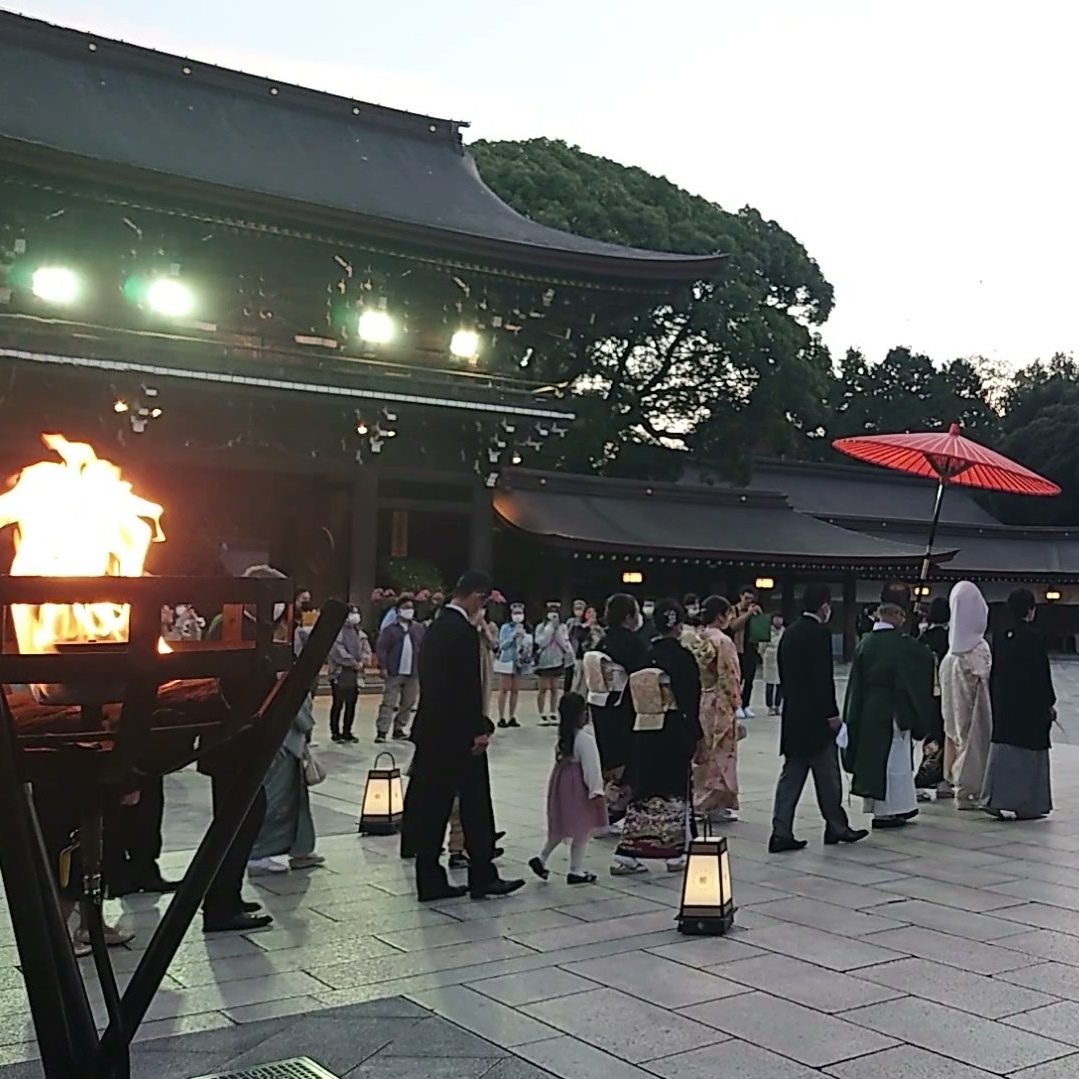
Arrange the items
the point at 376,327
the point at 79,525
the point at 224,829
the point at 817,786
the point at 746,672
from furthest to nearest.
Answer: the point at 376,327 → the point at 746,672 → the point at 817,786 → the point at 79,525 → the point at 224,829

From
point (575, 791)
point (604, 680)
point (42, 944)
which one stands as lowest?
point (575, 791)

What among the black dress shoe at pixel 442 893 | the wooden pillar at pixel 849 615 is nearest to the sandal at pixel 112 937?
the black dress shoe at pixel 442 893

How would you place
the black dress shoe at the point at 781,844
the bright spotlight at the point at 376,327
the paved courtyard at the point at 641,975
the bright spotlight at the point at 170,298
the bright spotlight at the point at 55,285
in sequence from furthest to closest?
1. the bright spotlight at the point at 376,327
2. the bright spotlight at the point at 170,298
3. the bright spotlight at the point at 55,285
4. the black dress shoe at the point at 781,844
5. the paved courtyard at the point at 641,975

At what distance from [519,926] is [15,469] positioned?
14.9 metres

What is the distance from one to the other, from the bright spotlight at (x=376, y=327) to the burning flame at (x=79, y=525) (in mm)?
18307

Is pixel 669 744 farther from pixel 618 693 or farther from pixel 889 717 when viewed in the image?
Answer: pixel 889 717

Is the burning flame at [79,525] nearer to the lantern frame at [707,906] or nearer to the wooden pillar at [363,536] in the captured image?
the lantern frame at [707,906]

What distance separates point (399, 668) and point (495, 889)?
6977mm

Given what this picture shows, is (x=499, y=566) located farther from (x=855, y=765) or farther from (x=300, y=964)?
(x=300, y=964)

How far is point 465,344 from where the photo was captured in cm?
2244

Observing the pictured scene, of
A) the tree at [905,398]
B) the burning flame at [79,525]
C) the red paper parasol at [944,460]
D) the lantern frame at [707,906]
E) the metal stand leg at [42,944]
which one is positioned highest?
the tree at [905,398]

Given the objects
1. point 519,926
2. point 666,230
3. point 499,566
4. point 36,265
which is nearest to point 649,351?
point 666,230

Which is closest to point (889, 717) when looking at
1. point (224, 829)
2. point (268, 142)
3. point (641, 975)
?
point (641, 975)

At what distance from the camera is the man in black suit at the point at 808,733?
26.5 feet
